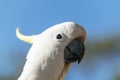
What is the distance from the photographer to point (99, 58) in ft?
36.6

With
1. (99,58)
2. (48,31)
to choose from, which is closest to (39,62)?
(48,31)

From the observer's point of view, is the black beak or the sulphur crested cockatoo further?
Result: the black beak

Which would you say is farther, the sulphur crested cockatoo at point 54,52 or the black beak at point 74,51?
the black beak at point 74,51

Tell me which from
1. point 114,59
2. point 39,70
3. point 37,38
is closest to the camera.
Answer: point 39,70

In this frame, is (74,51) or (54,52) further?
(74,51)

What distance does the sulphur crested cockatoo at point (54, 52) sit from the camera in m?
2.89

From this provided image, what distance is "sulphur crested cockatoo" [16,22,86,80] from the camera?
289 centimetres

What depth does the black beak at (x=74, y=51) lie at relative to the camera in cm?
303

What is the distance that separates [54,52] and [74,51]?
23cm

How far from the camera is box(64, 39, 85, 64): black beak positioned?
303cm

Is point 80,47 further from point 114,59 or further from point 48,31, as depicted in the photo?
point 114,59

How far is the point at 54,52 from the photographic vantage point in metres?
2.92

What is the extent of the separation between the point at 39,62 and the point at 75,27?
42 cm

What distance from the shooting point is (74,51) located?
3094 mm
